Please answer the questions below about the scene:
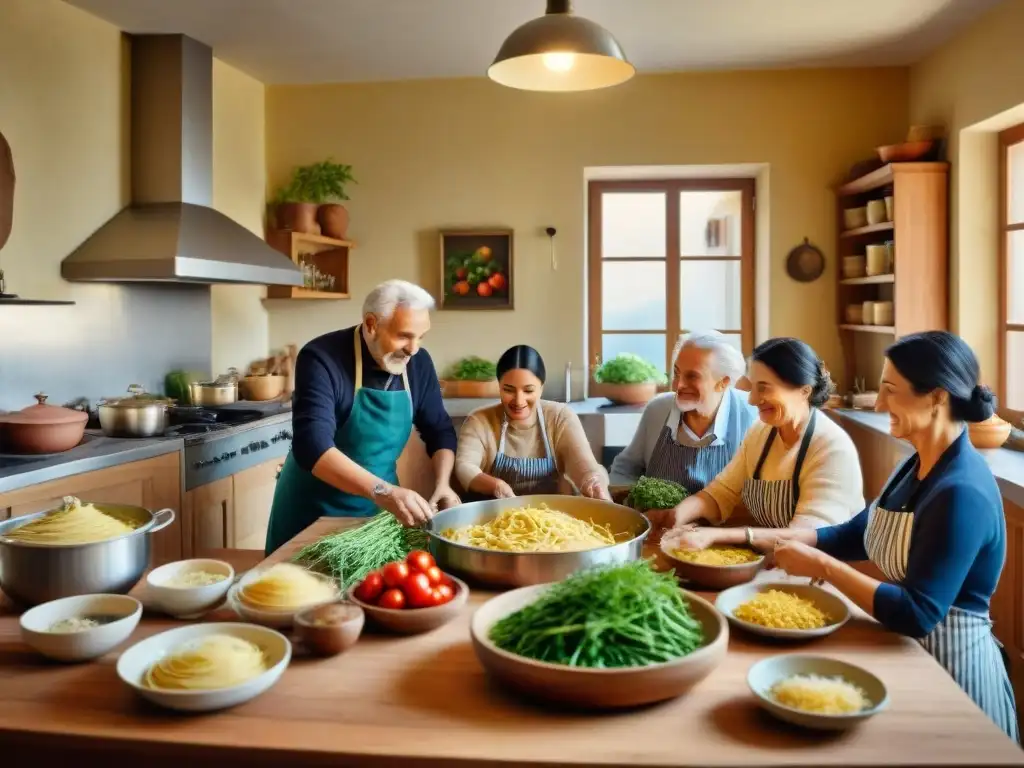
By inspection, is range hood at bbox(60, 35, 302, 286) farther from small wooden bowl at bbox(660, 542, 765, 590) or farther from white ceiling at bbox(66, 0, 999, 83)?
small wooden bowl at bbox(660, 542, 765, 590)

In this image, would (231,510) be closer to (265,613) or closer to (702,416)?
(702,416)

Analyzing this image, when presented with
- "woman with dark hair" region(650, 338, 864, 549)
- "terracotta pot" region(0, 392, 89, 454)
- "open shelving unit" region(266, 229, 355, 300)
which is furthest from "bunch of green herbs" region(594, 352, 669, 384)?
"terracotta pot" region(0, 392, 89, 454)

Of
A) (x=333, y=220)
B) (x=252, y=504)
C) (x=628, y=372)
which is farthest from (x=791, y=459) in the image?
(x=333, y=220)

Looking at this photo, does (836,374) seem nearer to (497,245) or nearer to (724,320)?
(724,320)

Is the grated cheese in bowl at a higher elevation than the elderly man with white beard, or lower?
lower

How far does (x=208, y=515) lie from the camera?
4055 mm

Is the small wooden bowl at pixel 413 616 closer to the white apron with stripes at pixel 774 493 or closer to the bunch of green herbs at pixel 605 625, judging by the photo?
the bunch of green herbs at pixel 605 625

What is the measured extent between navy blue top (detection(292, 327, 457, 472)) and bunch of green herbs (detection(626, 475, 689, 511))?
76 cm

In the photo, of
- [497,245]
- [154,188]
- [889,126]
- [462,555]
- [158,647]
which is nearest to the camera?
[158,647]

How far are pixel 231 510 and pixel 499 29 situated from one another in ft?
9.20

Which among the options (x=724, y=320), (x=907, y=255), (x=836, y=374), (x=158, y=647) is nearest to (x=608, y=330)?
(x=724, y=320)

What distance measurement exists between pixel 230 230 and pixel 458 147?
167cm

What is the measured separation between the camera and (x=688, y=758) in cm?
123

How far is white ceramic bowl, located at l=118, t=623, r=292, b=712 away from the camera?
133 cm
